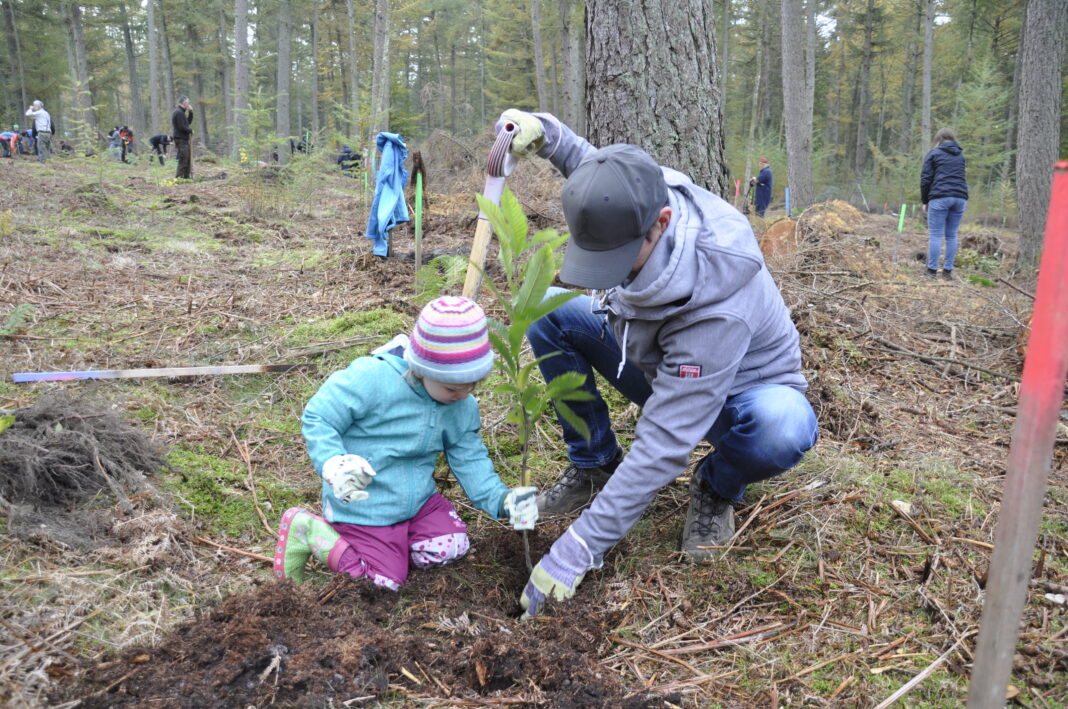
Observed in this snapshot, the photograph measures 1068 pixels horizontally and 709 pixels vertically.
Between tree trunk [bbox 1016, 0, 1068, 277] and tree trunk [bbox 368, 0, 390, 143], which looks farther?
tree trunk [bbox 368, 0, 390, 143]

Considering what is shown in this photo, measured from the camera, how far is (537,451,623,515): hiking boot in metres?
2.78

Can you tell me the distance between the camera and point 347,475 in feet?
6.83

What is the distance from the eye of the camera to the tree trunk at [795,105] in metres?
11.1

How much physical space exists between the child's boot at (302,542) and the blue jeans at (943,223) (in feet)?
28.5

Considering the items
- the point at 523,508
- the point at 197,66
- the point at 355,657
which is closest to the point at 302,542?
the point at 355,657

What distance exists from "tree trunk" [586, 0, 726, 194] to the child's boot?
96.5 inches

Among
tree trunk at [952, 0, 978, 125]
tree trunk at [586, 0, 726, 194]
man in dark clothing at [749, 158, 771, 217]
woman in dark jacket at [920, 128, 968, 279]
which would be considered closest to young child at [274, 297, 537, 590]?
tree trunk at [586, 0, 726, 194]

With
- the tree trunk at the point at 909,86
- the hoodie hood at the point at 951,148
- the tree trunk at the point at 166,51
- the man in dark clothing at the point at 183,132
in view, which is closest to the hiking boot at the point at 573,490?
the hoodie hood at the point at 951,148

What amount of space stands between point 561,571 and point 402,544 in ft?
2.02

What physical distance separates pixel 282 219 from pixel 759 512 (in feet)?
28.5

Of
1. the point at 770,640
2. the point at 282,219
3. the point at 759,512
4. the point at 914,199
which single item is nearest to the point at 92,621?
the point at 770,640

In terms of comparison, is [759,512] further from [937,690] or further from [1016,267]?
[1016,267]

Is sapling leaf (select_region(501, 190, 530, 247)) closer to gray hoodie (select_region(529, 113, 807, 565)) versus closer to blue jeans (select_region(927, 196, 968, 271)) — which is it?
gray hoodie (select_region(529, 113, 807, 565))

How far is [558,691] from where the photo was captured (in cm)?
176
